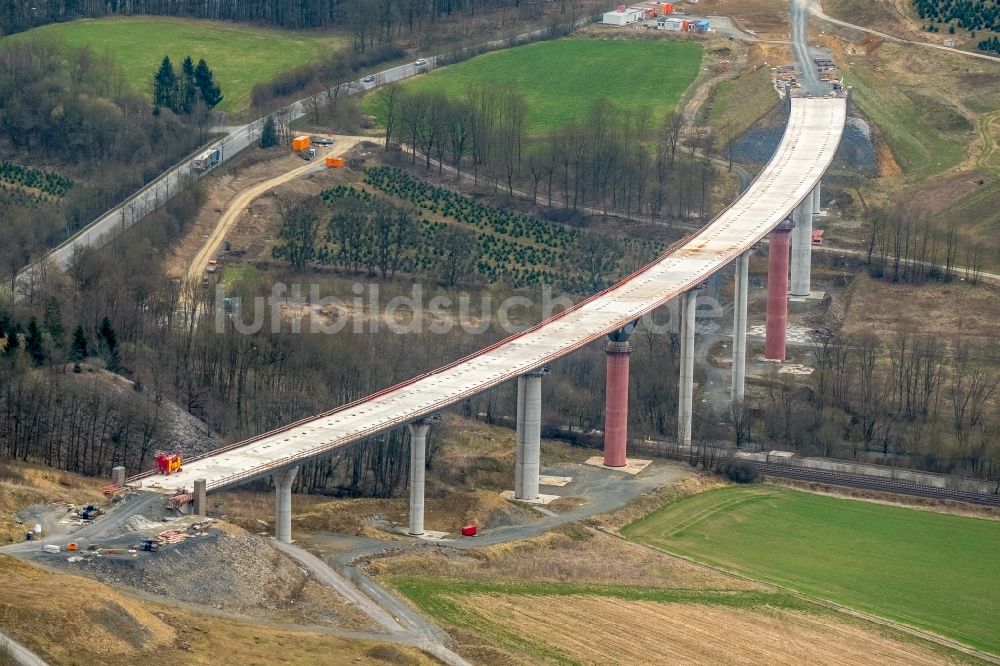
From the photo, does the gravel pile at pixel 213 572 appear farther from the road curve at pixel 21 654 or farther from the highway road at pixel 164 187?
the highway road at pixel 164 187

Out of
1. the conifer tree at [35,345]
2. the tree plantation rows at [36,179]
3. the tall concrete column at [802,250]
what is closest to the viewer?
the conifer tree at [35,345]

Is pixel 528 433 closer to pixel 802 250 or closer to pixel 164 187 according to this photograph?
pixel 802 250

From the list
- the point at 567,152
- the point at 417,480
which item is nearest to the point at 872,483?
the point at 417,480

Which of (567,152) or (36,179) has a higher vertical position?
(567,152)

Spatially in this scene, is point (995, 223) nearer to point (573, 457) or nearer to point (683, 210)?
point (683, 210)

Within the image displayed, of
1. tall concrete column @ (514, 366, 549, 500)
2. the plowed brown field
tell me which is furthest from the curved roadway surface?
the plowed brown field

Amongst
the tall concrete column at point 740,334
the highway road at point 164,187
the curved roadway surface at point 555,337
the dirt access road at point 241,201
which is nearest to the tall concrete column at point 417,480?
the curved roadway surface at point 555,337
